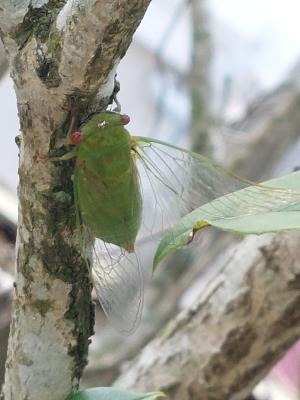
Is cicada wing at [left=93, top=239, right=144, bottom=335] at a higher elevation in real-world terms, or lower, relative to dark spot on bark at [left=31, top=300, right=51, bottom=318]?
higher

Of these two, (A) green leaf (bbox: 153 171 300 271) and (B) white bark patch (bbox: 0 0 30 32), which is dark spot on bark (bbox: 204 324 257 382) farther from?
(B) white bark patch (bbox: 0 0 30 32)

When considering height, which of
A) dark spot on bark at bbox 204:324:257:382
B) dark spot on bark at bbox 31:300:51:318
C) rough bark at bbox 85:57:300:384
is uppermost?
rough bark at bbox 85:57:300:384

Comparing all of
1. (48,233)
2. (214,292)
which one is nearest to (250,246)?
(214,292)

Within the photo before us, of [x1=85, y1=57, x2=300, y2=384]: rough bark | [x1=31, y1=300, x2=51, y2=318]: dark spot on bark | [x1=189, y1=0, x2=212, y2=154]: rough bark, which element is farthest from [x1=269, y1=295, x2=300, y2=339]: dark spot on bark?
[x1=189, y1=0, x2=212, y2=154]: rough bark

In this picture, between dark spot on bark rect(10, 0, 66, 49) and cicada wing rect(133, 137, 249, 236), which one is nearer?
dark spot on bark rect(10, 0, 66, 49)

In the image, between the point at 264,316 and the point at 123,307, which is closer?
the point at 123,307

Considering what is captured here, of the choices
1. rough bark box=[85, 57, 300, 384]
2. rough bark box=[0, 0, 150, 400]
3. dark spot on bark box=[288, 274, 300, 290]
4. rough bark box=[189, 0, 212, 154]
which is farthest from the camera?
rough bark box=[189, 0, 212, 154]

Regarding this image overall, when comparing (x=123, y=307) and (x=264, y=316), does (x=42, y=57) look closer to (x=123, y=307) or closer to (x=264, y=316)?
(x=123, y=307)
